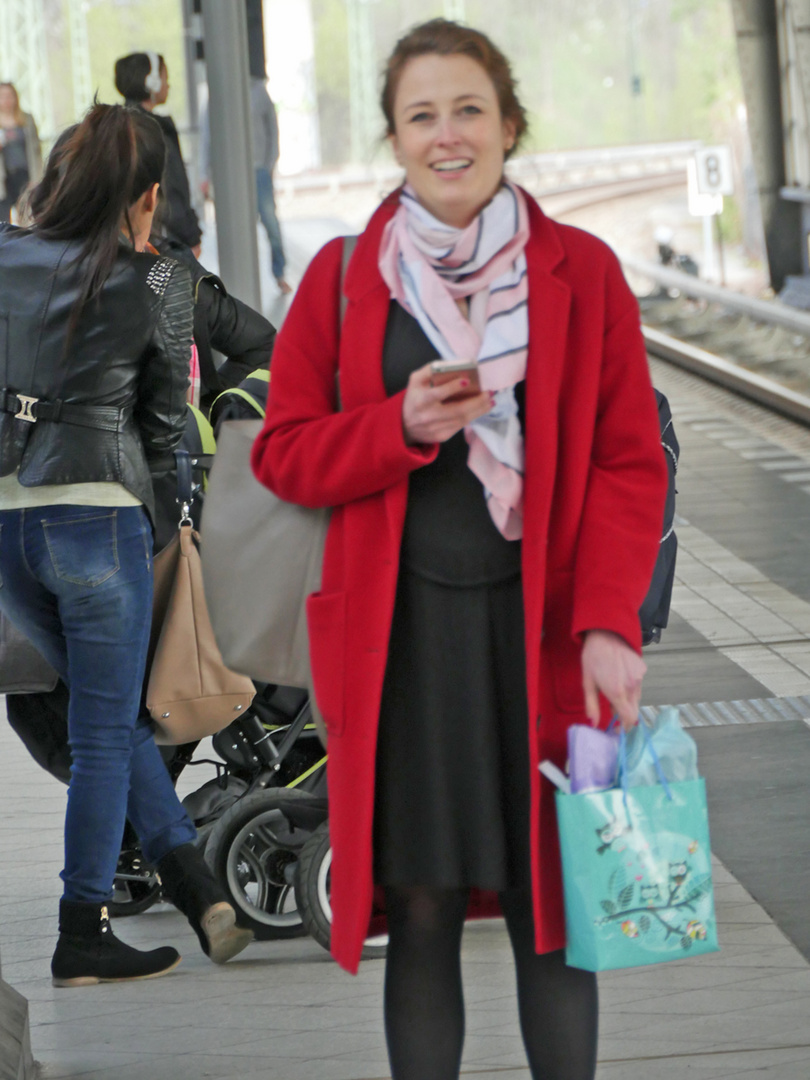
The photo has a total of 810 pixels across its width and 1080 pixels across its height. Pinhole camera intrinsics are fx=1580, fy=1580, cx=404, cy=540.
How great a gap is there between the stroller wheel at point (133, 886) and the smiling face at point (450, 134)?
236cm

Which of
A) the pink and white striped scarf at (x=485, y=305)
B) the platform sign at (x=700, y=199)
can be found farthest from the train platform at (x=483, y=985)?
the platform sign at (x=700, y=199)

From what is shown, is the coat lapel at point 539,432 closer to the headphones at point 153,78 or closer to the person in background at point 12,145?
the headphones at point 153,78

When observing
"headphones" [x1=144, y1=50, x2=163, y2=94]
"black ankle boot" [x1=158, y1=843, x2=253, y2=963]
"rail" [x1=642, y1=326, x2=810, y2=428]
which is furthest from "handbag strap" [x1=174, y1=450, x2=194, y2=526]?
"rail" [x1=642, y1=326, x2=810, y2=428]

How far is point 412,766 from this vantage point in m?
2.35

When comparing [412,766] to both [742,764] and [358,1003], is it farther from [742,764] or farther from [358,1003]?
[742,764]

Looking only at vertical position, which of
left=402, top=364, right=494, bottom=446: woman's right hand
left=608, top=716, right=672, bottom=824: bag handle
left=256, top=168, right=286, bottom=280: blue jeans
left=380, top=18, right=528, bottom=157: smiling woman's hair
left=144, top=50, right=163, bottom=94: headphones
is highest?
left=256, top=168, right=286, bottom=280: blue jeans

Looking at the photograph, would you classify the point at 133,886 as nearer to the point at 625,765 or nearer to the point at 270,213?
the point at 625,765

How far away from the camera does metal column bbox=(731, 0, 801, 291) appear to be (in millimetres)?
20141

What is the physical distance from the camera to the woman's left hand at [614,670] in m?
2.23

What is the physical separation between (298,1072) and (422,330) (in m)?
1.74

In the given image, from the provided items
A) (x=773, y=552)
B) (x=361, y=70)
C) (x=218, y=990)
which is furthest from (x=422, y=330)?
(x=361, y=70)

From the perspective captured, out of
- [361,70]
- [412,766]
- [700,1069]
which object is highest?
[361,70]

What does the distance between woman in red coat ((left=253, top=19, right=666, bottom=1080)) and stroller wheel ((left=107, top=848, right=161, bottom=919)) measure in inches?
72.4

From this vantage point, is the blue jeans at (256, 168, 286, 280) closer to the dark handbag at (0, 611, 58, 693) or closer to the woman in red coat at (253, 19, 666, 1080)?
the dark handbag at (0, 611, 58, 693)
